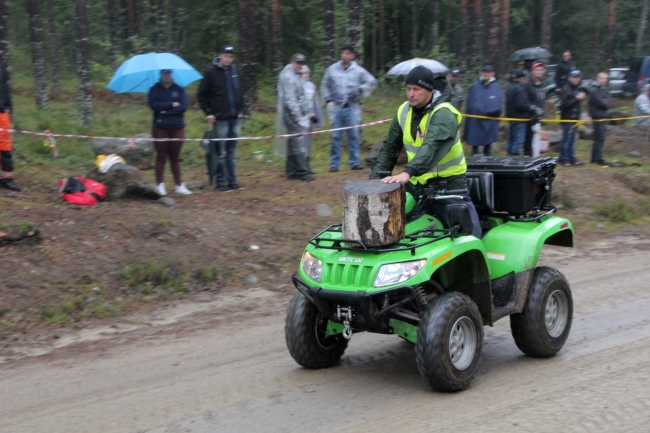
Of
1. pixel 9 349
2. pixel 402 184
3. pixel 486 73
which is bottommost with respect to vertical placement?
pixel 9 349

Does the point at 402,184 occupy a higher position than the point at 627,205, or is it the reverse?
the point at 402,184

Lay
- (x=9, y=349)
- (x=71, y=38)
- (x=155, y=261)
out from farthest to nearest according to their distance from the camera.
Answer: (x=71, y=38)
(x=155, y=261)
(x=9, y=349)

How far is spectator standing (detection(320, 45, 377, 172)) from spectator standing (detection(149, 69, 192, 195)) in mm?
2833

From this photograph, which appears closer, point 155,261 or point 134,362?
point 134,362

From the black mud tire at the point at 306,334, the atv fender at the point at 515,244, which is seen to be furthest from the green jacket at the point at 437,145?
the black mud tire at the point at 306,334

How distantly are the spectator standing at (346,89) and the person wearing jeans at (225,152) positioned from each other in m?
2.00

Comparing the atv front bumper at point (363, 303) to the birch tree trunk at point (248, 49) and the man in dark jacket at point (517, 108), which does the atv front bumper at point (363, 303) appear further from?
the birch tree trunk at point (248, 49)

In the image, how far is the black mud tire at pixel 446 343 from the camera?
5242 mm

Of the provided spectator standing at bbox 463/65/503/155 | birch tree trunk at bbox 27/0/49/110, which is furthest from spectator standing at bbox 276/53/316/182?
birch tree trunk at bbox 27/0/49/110

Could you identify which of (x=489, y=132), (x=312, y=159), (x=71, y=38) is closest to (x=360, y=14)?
(x=312, y=159)

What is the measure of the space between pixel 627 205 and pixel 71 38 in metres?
33.5

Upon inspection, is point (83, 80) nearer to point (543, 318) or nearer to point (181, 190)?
point (181, 190)

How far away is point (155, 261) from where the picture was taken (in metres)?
9.00

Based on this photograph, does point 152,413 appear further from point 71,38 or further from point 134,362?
point 71,38
